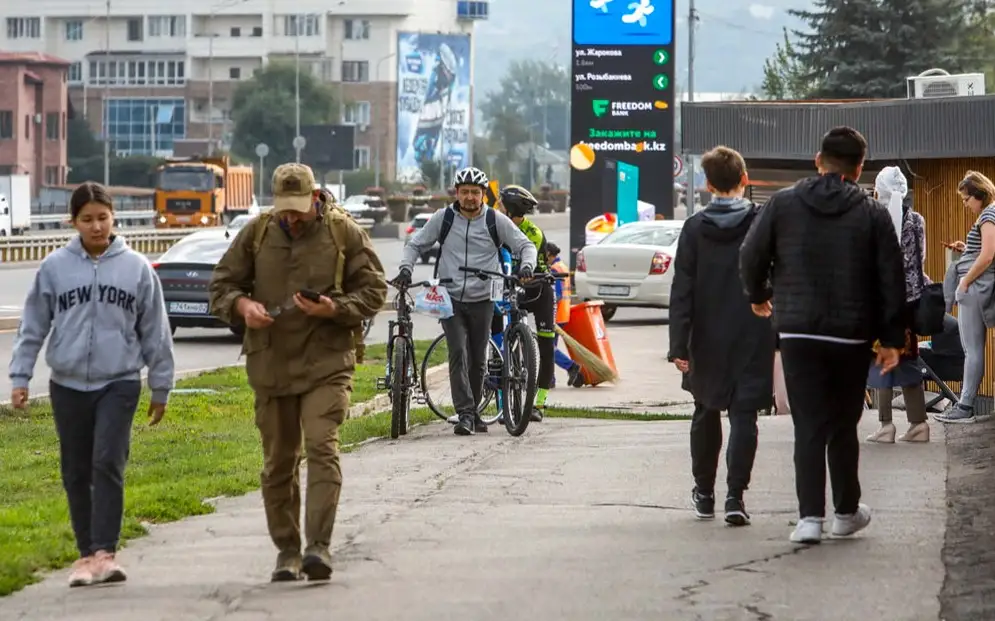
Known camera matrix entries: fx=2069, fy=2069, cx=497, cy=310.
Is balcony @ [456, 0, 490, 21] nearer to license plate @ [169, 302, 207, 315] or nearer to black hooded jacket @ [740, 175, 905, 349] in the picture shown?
license plate @ [169, 302, 207, 315]

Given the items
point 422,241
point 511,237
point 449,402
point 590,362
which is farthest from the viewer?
point 590,362

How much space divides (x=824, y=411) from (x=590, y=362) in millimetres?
10706

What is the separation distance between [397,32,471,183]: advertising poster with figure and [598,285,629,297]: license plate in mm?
139318

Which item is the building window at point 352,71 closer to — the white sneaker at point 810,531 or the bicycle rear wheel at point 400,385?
the bicycle rear wheel at point 400,385

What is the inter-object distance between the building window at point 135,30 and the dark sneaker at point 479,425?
544ft

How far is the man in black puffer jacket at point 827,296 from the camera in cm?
822

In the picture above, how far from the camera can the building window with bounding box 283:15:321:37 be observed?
172 meters

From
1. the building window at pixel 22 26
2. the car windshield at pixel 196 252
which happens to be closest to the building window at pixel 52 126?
the building window at pixel 22 26

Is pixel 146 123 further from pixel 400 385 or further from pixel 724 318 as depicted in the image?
pixel 724 318

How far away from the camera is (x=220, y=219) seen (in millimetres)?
82062

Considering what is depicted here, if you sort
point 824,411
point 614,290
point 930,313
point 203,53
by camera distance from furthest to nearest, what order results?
point 203,53, point 614,290, point 930,313, point 824,411

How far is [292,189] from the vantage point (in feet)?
25.1

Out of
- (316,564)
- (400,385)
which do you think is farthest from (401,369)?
(316,564)

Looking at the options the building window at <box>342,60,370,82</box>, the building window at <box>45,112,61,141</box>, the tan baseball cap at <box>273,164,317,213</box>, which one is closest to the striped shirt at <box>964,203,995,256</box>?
the tan baseball cap at <box>273,164,317,213</box>
